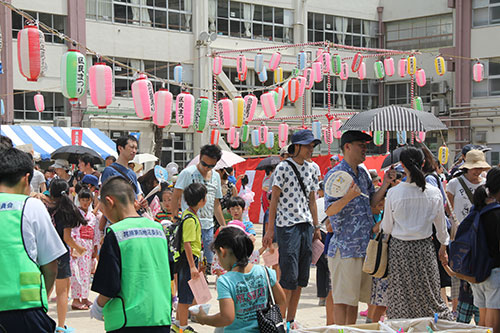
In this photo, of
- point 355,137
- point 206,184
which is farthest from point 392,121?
point 206,184

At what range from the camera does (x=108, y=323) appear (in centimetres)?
369

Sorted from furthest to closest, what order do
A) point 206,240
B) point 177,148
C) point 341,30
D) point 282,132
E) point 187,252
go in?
point 341,30 < point 177,148 < point 282,132 < point 206,240 < point 187,252

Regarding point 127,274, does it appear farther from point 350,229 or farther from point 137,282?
point 350,229

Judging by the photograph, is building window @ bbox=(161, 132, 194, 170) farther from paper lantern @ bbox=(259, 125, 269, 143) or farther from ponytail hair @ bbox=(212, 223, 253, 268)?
ponytail hair @ bbox=(212, 223, 253, 268)

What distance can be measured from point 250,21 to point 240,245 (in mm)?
31986

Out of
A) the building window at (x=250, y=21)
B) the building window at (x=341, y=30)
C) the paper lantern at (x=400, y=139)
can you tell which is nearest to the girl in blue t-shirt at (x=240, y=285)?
the paper lantern at (x=400, y=139)

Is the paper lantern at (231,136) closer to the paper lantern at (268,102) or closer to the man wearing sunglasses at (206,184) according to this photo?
the paper lantern at (268,102)

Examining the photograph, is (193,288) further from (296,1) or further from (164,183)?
(296,1)

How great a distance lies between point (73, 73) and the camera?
13.4 meters

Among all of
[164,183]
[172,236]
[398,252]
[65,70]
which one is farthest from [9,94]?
[398,252]

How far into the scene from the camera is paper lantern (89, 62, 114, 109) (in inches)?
556

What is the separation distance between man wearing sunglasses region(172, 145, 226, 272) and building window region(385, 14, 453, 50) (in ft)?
104

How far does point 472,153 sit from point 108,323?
4.88m

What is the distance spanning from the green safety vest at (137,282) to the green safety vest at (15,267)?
1.39 ft
